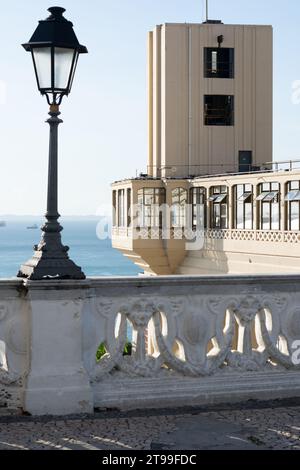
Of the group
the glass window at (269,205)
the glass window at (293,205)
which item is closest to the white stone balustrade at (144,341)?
the glass window at (293,205)

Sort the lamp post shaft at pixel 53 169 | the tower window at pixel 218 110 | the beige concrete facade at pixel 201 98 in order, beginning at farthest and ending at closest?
the tower window at pixel 218 110 < the beige concrete facade at pixel 201 98 < the lamp post shaft at pixel 53 169

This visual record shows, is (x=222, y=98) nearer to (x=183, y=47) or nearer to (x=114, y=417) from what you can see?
(x=183, y=47)

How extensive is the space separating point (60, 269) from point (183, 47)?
194 ft

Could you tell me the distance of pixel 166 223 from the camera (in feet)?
205

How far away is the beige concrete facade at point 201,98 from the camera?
65.6m

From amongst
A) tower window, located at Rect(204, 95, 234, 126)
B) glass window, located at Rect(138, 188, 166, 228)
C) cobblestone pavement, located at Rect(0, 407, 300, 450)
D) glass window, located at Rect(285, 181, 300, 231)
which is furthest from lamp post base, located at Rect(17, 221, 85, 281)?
tower window, located at Rect(204, 95, 234, 126)

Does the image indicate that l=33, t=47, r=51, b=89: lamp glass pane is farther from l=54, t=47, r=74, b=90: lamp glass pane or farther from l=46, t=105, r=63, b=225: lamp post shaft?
l=46, t=105, r=63, b=225: lamp post shaft

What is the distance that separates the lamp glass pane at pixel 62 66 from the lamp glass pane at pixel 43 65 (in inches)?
2.7

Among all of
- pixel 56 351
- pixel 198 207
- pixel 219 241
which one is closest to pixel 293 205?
pixel 219 241

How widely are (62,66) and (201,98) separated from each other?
5875cm

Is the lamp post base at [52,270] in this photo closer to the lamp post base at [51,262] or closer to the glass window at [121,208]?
the lamp post base at [51,262]

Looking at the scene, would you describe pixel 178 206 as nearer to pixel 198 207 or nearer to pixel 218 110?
pixel 198 207

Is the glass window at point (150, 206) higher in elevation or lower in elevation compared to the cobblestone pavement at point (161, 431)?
higher

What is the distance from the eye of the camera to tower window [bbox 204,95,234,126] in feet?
223
